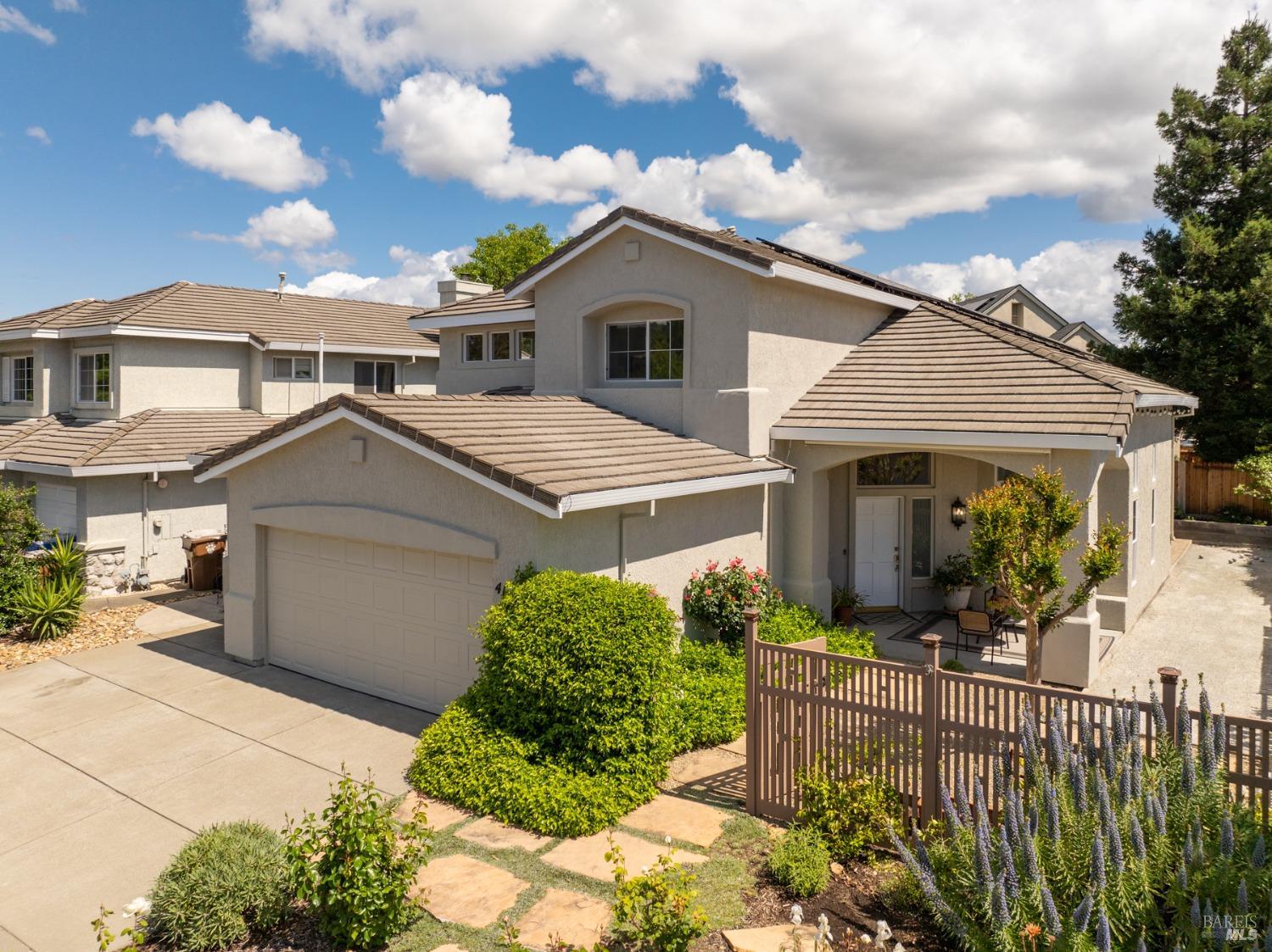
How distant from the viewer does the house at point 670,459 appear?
10258 mm

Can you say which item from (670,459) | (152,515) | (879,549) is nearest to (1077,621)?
(879,549)

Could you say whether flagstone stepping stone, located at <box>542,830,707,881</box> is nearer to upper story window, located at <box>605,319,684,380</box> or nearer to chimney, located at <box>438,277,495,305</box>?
upper story window, located at <box>605,319,684,380</box>

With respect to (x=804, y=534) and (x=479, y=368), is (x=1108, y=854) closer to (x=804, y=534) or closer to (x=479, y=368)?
(x=804, y=534)

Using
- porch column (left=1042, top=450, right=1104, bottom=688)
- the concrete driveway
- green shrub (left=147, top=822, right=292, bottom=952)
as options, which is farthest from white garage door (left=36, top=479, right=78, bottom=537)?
porch column (left=1042, top=450, right=1104, bottom=688)

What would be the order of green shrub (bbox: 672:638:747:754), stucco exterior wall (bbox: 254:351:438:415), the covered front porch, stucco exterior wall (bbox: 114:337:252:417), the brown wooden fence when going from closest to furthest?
green shrub (bbox: 672:638:747:754) → the covered front porch → stucco exterior wall (bbox: 114:337:252:417) → stucco exterior wall (bbox: 254:351:438:415) → the brown wooden fence

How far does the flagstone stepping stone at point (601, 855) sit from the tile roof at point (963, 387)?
774cm

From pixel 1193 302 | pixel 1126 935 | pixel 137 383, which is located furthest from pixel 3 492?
pixel 1193 302

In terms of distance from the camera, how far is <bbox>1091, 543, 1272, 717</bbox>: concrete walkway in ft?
37.2

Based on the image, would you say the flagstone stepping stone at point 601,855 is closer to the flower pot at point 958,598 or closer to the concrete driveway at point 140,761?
the concrete driveway at point 140,761

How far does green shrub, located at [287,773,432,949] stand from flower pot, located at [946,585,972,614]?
12.5 meters

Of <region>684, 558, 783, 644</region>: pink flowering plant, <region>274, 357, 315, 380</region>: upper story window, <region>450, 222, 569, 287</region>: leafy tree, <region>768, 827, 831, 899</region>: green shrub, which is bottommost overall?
<region>768, 827, 831, 899</region>: green shrub

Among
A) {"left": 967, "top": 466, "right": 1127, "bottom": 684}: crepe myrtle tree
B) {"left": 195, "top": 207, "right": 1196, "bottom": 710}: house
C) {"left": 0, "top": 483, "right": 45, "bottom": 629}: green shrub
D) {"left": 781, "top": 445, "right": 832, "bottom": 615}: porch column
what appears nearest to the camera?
{"left": 967, "top": 466, "right": 1127, "bottom": 684}: crepe myrtle tree

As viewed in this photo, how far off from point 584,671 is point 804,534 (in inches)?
277

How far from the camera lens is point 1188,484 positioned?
85.7ft
